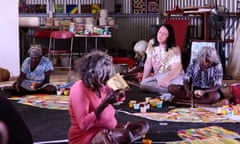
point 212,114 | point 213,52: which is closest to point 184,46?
point 213,52

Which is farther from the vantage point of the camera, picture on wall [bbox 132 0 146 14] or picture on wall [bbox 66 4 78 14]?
picture on wall [bbox 66 4 78 14]

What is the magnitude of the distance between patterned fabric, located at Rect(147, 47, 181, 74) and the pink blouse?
10.0ft

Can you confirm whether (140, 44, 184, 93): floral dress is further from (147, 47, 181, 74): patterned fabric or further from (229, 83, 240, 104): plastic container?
(229, 83, 240, 104): plastic container

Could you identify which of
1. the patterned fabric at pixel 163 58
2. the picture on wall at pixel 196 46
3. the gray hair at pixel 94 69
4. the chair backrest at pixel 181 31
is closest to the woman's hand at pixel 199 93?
the patterned fabric at pixel 163 58

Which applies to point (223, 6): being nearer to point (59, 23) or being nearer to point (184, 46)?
point (184, 46)

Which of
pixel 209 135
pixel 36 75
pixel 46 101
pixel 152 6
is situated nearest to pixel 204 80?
pixel 209 135

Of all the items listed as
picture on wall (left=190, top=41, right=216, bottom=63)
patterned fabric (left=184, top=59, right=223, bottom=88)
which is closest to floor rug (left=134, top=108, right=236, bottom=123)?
patterned fabric (left=184, top=59, right=223, bottom=88)

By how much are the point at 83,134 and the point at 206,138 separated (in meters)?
1.25

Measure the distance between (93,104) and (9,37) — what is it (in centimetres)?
579

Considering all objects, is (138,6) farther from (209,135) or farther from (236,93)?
(209,135)

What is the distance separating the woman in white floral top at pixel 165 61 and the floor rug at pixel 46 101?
128 centimetres

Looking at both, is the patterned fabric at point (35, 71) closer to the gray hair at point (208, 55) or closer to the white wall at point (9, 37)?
the gray hair at point (208, 55)

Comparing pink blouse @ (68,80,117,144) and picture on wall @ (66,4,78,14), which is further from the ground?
picture on wall @ (66,4,78,14)

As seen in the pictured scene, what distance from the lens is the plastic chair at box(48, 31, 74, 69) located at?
9.91 meters
